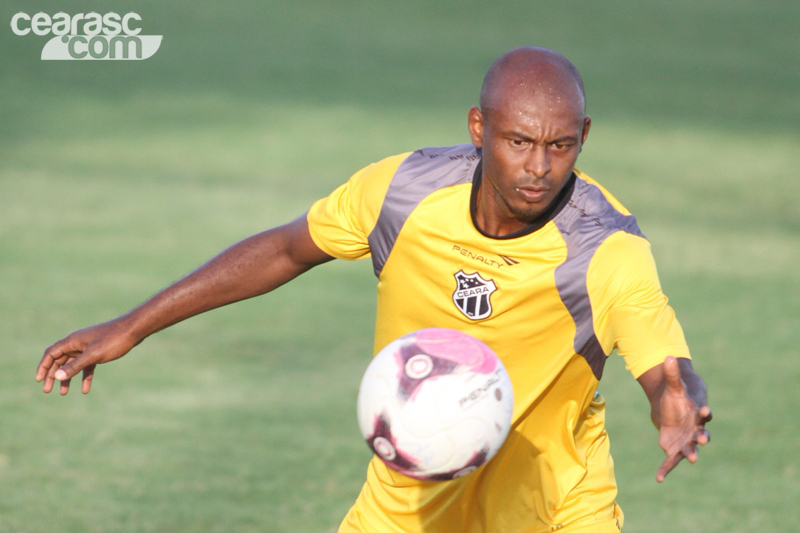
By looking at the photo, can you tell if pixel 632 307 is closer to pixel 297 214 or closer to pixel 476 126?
pixel 476 126

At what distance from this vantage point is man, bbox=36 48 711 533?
4477 mm

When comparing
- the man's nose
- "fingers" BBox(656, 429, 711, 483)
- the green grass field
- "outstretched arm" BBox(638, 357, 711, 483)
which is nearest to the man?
the man's nose

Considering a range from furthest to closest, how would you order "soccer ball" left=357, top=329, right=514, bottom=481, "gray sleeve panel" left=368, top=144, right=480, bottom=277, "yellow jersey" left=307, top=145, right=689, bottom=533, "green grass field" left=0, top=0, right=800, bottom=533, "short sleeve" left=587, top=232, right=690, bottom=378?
"green grass field" left=0, top=0, right=800, bottom=533 < "gray sleeve panel" left=368, top=144, right=480, bottom=277 < "yellow jersey" left=307, top=145, right=689, bottom=533 < "short sleeve" left=587, top=232, right=690, bottom=378 < "soccer ball" left=357, top=329, right=514, bottom=481

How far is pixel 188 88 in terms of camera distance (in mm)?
24344

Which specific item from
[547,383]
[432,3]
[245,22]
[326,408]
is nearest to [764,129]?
[432,3]

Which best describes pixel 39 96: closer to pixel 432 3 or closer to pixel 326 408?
pixel 432 3

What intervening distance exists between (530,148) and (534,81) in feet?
0.88

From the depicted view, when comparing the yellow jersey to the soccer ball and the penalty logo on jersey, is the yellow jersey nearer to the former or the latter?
the penalty logo on jersey

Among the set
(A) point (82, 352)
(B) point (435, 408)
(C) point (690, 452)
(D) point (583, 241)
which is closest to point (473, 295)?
(D) point (583, 241)

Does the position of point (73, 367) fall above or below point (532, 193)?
below

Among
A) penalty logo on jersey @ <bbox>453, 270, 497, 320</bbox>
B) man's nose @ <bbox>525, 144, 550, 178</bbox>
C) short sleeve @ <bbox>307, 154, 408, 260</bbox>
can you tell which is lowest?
penalty logo on jersey @ <bbox>453, 270, 497, 320</bbox>

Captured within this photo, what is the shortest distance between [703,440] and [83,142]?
18393 mm

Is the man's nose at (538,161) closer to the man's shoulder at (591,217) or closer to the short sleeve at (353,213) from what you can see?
the man's shoulder at (591,217)

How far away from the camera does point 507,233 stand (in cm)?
478
